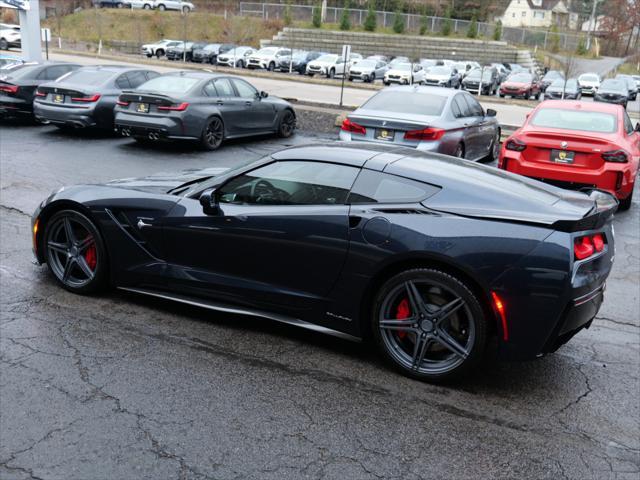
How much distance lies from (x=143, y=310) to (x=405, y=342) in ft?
7.08

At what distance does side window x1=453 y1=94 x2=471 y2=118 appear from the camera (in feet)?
39.1

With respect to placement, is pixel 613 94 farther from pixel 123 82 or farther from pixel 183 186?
pixel 183 186

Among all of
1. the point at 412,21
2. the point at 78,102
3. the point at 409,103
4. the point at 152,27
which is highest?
the point at 412,21

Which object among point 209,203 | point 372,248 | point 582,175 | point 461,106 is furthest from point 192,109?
point 372,248

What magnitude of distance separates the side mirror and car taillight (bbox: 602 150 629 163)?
21.6 ft

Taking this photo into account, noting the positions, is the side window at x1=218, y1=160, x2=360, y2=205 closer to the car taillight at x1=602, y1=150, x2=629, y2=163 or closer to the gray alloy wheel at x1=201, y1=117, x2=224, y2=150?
the car taillight at x1=602, y1=150, x2=629, y2=163

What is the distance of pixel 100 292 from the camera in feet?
18.3

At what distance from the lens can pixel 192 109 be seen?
13.1m

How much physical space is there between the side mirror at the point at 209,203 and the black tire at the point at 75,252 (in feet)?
3.39

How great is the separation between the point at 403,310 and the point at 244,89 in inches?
444

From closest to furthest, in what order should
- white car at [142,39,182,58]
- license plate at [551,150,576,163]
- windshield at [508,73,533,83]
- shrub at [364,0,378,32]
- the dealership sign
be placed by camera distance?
1. license plate at [551,150,576,163]
2. the dealership sign
3. windshield at [508,73,533,83]
4. white car at [142,39,182,58]
5. shrub at [364,0,378,32]

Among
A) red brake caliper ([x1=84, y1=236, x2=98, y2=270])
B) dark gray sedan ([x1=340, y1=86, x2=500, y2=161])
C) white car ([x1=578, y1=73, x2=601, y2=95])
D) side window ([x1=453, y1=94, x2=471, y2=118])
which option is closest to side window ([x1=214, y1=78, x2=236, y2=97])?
dark gray sedan ([x1=340, y1=86, x2=500, y2=161])

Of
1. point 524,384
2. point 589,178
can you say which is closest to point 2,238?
point 524,384

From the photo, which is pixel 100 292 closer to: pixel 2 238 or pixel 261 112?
pixel 2 238
